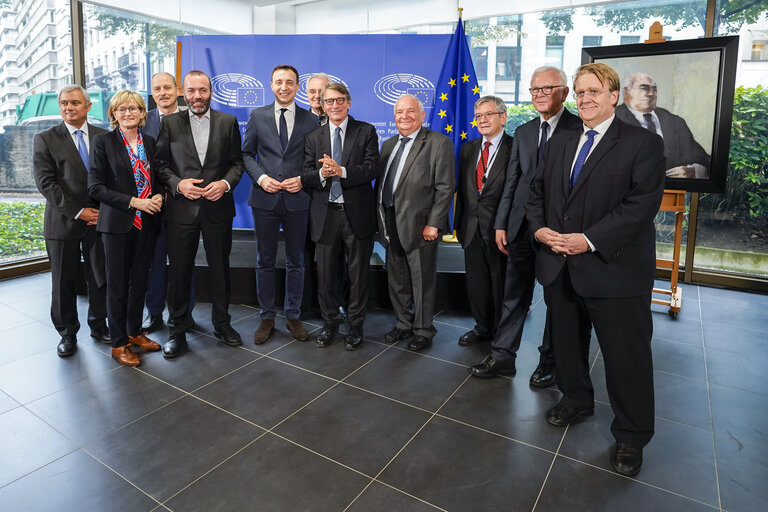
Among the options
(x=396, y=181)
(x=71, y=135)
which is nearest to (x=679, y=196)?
(x=396, y=181)

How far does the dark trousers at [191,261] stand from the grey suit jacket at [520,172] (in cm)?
190

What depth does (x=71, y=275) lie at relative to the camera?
3.39 meters

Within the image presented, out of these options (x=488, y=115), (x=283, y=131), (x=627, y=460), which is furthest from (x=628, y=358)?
(x=283, y=131)

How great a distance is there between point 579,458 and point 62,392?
2.80 meters

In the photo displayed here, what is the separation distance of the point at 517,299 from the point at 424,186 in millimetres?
957

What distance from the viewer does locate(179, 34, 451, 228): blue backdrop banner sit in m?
5.28

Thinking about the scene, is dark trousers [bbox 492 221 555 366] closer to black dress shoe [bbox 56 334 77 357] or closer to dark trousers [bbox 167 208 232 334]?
dark trousers [bbox 167 208 232 334]

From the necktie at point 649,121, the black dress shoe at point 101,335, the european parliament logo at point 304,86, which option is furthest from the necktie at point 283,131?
the necktie at point 649,121

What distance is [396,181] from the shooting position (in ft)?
11.2

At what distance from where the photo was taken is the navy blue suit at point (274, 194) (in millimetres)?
3484

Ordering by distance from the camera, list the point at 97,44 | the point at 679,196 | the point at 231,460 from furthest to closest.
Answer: the point at 97,44, the point at 679,196, the point at 231,460

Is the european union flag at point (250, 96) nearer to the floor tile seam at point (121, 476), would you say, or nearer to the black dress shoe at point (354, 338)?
the black dress shoe at point (354, 338)

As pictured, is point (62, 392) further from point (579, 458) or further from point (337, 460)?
point (579, 458)

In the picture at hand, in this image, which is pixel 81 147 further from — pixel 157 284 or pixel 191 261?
pixel 157 284
